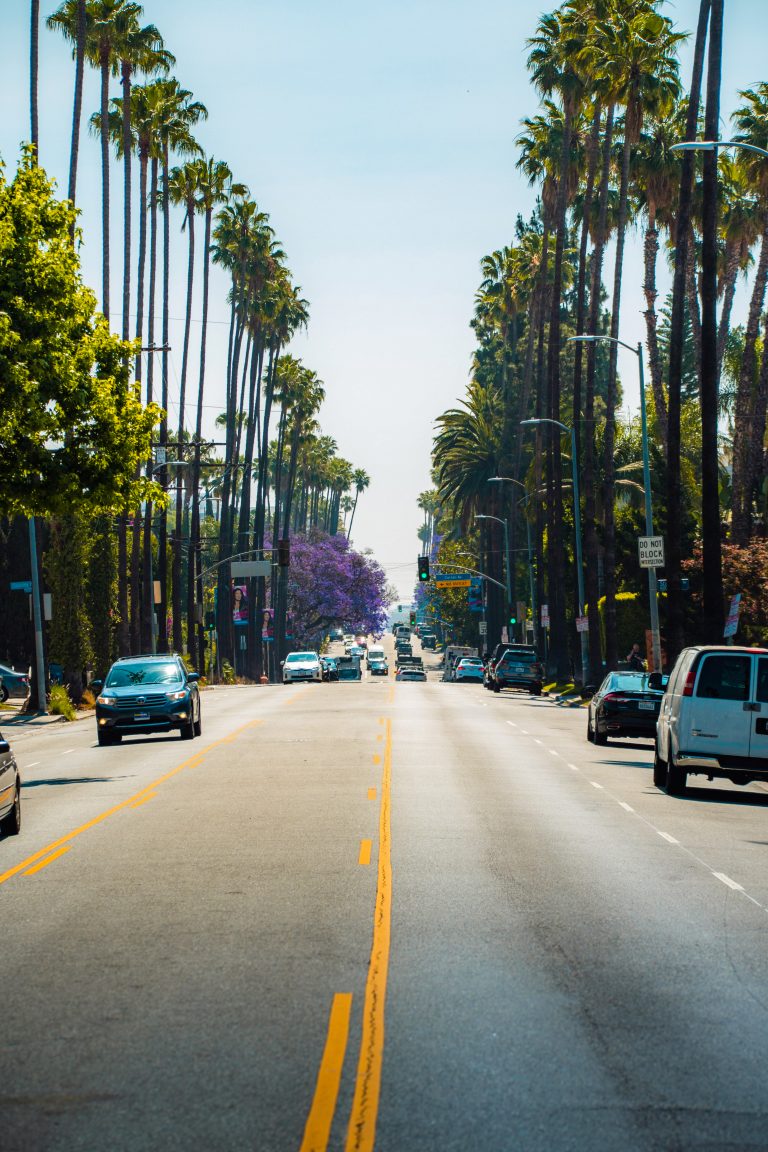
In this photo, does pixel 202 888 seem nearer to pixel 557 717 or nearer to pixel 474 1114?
pixel 474 1114

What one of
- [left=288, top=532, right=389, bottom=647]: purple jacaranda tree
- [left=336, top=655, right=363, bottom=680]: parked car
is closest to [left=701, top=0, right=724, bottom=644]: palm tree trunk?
[left=336, top=655, right=363, bottom=680]: parked car

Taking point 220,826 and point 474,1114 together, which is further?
point 220,826

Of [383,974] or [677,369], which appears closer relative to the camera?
[383,974]

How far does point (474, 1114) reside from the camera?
658 centimetres

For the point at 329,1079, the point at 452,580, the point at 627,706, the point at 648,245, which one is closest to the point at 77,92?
the point at 648,245

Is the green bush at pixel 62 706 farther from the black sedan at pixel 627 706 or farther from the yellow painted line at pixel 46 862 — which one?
the yellow painted line at pixel 46 862

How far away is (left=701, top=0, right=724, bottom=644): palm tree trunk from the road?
12628mm

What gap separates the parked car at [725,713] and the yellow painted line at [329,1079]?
41.5ft

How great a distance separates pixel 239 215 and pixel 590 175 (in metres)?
33.3

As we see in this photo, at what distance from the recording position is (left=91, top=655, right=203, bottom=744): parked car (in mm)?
32312

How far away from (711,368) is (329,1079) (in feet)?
95.0

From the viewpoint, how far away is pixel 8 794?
16.3 m

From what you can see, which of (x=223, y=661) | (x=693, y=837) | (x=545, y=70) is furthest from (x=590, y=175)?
(x=693, y=837)

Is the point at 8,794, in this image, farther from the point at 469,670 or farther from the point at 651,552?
the point at 469,670
